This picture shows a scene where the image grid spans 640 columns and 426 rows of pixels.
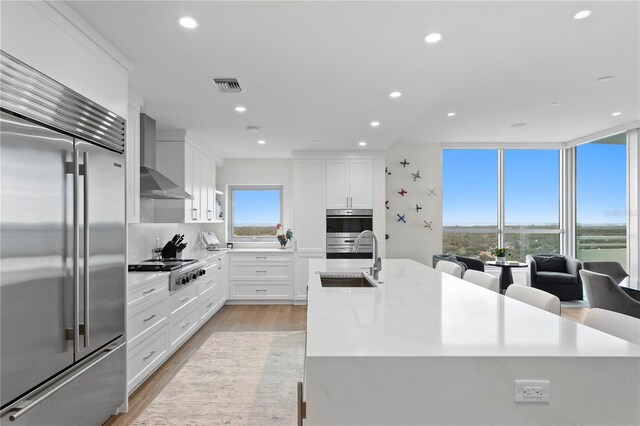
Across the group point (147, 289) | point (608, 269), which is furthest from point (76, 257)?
point (608, 269)

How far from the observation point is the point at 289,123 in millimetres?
4016

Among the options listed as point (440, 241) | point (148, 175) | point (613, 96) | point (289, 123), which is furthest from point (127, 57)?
point (440, 241)

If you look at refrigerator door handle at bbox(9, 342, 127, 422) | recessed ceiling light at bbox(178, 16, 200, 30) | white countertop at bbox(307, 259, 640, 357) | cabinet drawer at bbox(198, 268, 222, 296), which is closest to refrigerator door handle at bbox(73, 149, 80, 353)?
refrigerator door handle at bbox(9, 342, 127, 422)

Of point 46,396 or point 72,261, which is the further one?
point 72,261

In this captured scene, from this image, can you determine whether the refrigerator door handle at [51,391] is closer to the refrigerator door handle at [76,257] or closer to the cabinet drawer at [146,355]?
the refrigerator door handle at [76,257]

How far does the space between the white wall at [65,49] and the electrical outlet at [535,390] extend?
239 centimetres

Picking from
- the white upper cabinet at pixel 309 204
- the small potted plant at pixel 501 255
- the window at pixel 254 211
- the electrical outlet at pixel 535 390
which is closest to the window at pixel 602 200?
the small potted plant at pixel 501 255

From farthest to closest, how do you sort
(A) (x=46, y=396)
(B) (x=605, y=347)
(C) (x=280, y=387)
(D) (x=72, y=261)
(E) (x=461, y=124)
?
(E) (x=461, y=124)
(C) (x=280, y=387)
(D) (x=72, y=261)
(A) (x=46, y=396)
(B) (x=605, y=347)

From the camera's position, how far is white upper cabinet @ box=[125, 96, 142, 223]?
2.88m

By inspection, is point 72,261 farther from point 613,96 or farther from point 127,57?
point 613,96

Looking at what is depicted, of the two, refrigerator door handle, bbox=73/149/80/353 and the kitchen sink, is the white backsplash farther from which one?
the kitchen sink

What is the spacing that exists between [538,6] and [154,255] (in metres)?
4.34

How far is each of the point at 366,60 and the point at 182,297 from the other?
9.42 feet

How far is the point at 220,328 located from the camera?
171 inches
